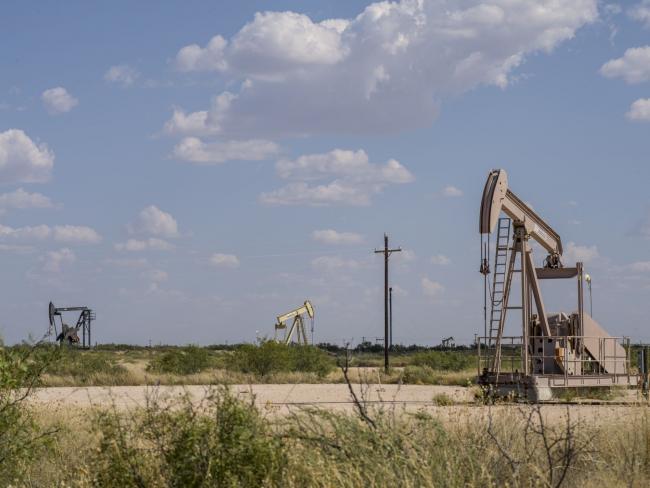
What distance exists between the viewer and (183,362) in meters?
50.4

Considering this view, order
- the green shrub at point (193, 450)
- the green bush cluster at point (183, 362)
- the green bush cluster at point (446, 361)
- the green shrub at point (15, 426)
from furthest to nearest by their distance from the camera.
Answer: the green bush cluster at point (446, 361) < the green bush cluster at point (183, 362) < the green shrub at point (15, 426) < the green shrub at point (193, 450)

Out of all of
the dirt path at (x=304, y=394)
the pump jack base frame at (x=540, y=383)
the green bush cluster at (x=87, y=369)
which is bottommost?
the dirt path at (x=304, y=394)

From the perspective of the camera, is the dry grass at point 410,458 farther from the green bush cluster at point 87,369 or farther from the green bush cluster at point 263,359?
the green bush cluster at point 263,359

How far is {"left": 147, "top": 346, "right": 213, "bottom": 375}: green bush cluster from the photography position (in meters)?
50.0

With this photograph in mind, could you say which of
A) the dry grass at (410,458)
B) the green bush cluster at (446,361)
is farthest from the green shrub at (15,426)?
the green bush cluster at (446,361)

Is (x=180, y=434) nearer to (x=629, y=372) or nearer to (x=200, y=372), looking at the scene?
(x=629, y=372)

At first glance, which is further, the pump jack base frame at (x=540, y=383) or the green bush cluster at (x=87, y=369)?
the green bush cluster at (x=87, y=369)

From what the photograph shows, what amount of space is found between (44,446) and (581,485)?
661cm

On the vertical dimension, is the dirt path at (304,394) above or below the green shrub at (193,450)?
below

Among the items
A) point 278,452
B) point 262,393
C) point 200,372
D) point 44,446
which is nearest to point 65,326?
point 200,372

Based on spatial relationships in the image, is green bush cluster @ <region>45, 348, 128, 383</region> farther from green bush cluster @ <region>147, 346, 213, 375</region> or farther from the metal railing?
the metal railing

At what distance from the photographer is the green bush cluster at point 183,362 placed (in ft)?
164

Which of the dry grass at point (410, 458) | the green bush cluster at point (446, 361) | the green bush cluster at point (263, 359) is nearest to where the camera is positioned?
the dry grass at point (410, 458)

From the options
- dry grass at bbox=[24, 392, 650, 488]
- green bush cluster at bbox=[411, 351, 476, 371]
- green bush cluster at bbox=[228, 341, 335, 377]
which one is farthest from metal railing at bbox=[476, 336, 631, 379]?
green bush cluster at bbox=[411, 351, 476, 371]
